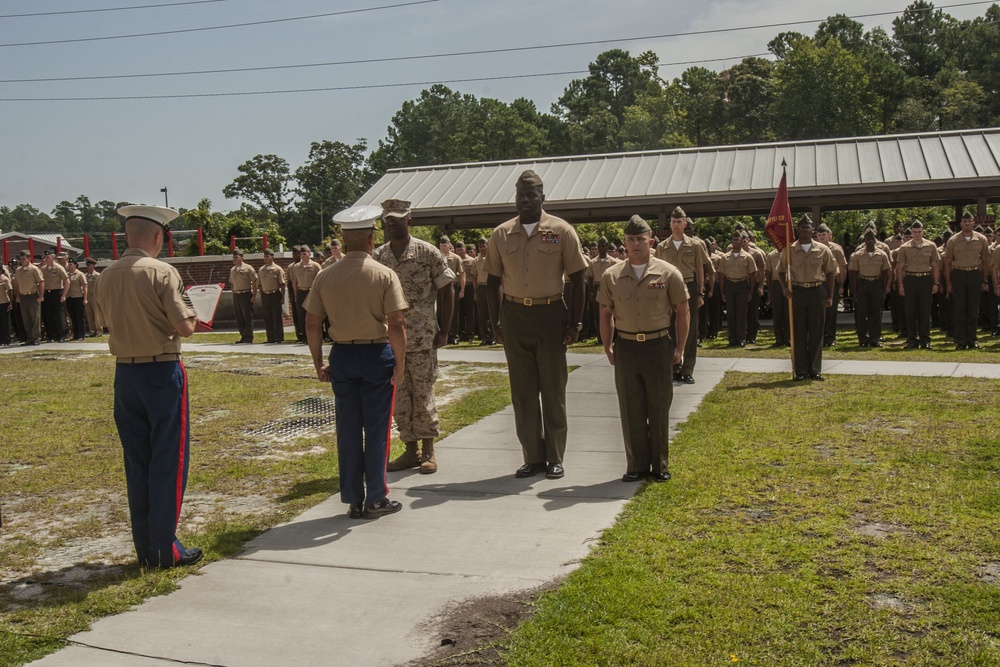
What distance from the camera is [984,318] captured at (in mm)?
19734

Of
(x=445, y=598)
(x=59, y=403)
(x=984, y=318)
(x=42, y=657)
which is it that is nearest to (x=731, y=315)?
(x=984, y=318)

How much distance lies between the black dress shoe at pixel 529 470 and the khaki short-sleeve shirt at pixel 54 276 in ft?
63.2

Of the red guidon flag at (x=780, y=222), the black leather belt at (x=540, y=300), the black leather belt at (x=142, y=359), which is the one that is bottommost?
the black leather belt at (x=142, y=359)

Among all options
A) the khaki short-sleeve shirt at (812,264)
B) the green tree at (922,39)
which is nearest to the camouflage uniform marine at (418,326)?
the khaki short-sleeve shirt at (812,264)

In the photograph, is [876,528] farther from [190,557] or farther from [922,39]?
[922,39]

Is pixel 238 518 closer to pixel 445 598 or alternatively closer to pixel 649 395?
pixel 445 598

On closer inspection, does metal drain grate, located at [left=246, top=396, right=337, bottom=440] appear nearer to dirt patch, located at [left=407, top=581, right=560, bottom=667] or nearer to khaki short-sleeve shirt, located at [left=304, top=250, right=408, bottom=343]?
khaki short-sleeve shirt, located at [left=304, top=250, right=408, bottom=343]

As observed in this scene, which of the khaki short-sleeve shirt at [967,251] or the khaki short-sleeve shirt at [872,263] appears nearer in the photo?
the khaki short-sleeve shirt at [967,251]

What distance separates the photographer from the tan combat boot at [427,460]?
314 inches

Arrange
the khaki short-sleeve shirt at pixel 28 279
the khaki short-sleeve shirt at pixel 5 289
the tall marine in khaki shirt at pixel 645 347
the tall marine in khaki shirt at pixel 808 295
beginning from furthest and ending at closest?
the khaki short-sleeve shirt at pixel 5 289
the khaki short-sleeve shirt at pixel 28 279
the tall marine in khaki shirt at pixel 808 295
the tall marine in khaki shirt at pixel 645 347

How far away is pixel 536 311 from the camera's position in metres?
7.53

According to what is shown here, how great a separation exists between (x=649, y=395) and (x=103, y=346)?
706 inches

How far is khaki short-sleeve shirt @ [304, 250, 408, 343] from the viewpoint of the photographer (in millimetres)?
6582

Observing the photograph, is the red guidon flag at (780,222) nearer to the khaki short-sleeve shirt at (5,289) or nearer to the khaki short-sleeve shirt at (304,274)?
the khaki short-sleeve shirt at (304,274)
